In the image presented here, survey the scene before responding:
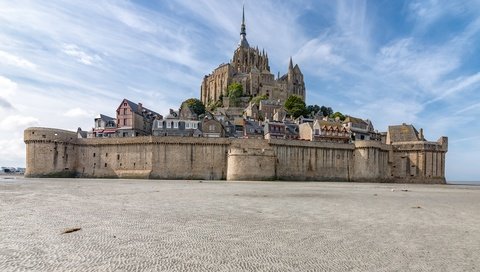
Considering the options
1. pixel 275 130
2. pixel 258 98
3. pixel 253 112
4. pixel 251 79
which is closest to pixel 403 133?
pixel 275 130

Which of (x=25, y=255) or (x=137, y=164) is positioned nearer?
(x=25, y=255)

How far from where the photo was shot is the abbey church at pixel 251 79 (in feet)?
386

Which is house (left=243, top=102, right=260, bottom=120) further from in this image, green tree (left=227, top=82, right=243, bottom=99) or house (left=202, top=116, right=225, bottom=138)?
house (left=202, top=116, right=225, bottom=138)

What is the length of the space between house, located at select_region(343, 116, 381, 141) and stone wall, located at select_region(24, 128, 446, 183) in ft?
35.1

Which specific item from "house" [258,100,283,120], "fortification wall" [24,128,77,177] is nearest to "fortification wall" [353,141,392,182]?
"house" [258,100,283,120]

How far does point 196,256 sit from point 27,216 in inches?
338

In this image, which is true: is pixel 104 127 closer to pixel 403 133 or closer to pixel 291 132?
pixel 291 132

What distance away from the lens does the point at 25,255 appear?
7738 mm

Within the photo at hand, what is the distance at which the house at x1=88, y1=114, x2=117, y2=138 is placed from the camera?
6724cm

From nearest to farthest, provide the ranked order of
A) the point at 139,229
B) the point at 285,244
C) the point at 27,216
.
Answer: the point at 285,244
the point at 139,229
the point at 27,216

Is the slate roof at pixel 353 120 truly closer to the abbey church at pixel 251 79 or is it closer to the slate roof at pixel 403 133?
the slate roof at pixel 403 133

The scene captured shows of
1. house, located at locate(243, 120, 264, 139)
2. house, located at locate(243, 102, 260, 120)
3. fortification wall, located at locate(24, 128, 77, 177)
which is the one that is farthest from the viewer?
house, located at locate(243, 102, 260, 120)

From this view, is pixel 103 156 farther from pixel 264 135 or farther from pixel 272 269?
pixel 272 269

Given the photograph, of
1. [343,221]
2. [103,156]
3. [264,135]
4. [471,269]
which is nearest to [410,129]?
[264,135]
